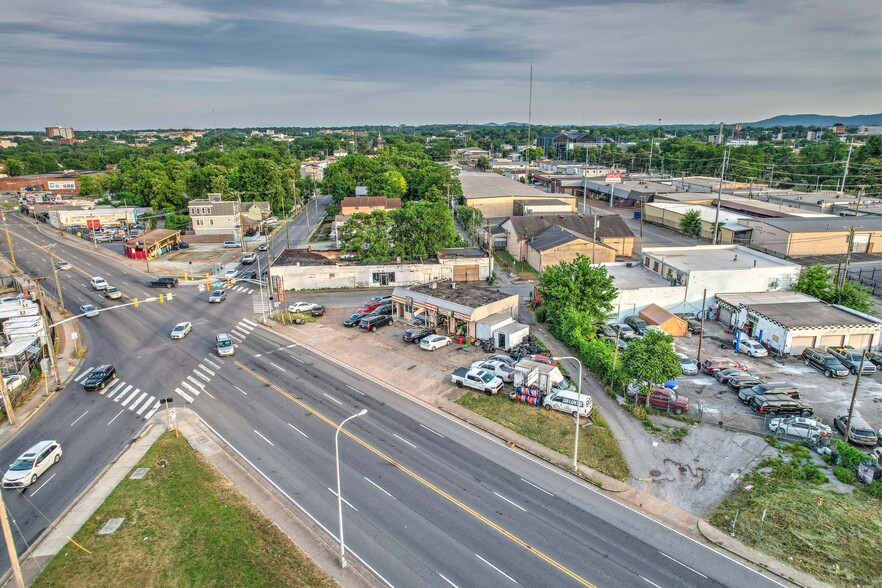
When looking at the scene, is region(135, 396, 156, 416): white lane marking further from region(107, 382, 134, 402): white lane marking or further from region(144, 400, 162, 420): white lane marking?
region(107, 382, 134, 402): white lane marking

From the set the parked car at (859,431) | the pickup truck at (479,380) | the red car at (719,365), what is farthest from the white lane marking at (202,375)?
the parked car at (859,431)

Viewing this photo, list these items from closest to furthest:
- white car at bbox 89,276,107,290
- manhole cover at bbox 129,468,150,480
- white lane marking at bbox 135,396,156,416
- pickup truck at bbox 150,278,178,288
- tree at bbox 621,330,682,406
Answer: manhole cover at bbox 129,468,150,480 < tree at bbox 621,330,682,406 < white lane marking at bbox 135,396,156,416 < white car at bbox 89,276,107,290 < pickup truck at bbox 150,278,178,288

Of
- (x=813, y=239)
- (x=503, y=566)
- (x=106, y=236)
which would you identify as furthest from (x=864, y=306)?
(x=106, y=236)

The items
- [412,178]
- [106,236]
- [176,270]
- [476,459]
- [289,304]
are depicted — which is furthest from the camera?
[412,178]

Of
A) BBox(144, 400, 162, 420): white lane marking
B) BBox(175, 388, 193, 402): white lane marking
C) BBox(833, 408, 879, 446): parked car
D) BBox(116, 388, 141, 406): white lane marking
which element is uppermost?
BBox(833, 408, 879, 446): parked car

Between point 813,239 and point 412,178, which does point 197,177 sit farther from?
point 813,239

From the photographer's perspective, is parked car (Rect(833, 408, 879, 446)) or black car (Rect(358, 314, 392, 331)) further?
black car (Rect(358, 314, 392, 331))

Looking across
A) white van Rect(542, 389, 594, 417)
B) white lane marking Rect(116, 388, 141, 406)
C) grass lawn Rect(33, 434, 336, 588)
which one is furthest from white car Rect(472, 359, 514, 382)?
white lane marking Rect(116, 388, 141, 406)

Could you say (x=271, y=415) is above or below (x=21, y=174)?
below
